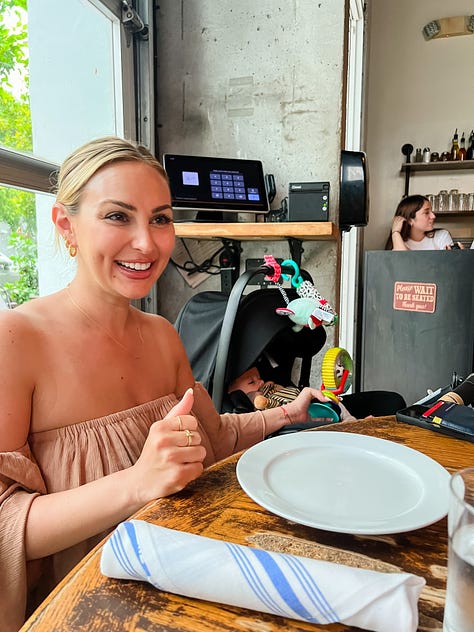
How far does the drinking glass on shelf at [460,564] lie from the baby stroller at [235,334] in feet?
3.57

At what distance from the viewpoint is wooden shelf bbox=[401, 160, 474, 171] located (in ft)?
14.3

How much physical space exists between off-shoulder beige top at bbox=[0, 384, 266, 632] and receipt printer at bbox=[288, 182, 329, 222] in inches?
48.7

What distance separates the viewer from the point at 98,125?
1958mm

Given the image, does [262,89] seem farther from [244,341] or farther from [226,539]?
[226,539]

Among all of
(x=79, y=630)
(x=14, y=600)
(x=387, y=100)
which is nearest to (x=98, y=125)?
(x=14, y=600)

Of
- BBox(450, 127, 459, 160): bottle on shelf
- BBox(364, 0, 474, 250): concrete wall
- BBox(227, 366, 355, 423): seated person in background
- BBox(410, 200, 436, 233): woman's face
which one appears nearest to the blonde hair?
BBox(227, 366, 355, 423): seated person in background

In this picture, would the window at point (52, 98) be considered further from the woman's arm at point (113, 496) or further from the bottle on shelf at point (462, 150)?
the bottle on shelf at point (462, 150)

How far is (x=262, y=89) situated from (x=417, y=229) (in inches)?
99.3

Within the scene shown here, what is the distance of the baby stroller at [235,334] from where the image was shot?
1.48m

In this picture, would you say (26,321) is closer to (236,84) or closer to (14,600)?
(14,600)

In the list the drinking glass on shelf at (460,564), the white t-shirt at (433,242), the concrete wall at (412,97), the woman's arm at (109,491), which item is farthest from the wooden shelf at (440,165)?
the drinking glass on shelf at (460,564)

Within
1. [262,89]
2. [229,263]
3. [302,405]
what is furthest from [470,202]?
[302,405]

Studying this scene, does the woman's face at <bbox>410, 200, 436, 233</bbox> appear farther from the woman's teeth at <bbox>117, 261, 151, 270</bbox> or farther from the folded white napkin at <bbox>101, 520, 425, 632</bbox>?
the folded white napkin at <bbox>101, 520, 425, 632</bbox>

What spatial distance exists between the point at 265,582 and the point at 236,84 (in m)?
2.21
